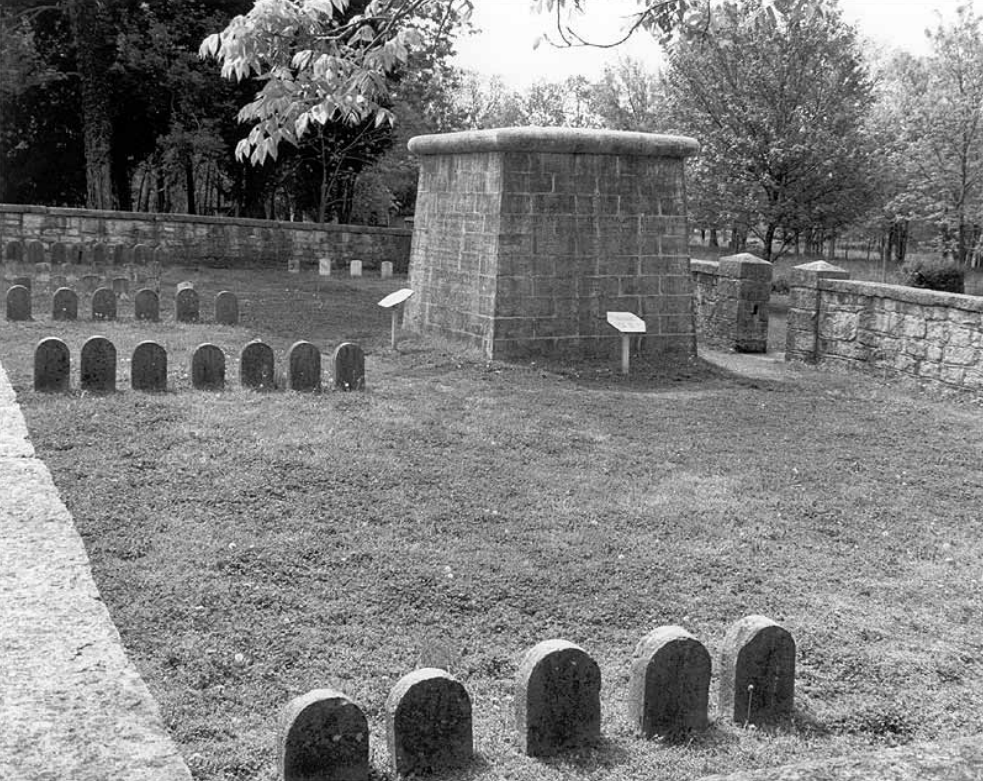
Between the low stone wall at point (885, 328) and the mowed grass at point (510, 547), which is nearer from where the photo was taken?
the mowed grass at point (510, 547)

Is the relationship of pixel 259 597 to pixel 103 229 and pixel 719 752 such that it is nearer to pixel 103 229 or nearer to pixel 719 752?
pixel 719 752

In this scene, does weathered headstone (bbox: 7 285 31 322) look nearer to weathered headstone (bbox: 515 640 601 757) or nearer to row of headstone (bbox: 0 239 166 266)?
row of headstone (bbox: 0 239 166 266)

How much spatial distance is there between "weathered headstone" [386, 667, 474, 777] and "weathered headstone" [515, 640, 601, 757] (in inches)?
9.3

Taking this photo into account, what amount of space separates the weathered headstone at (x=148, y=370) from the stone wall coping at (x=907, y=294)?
742 cm

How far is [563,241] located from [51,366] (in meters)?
5.61

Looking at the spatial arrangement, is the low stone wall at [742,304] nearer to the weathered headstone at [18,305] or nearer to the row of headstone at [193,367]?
the row of headstone at [193,367]

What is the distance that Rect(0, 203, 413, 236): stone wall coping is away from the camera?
70.9 ft

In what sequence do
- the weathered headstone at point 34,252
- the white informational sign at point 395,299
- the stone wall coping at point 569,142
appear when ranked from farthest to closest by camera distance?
the weathered headstone at point 34,252, the white informational sign at point 395,299, the stone wall coping at point 569,142

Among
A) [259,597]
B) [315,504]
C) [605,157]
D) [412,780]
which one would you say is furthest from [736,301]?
[412,780]

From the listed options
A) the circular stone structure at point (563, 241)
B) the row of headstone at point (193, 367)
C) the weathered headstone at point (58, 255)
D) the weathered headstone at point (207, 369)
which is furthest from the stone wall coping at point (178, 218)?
the weathered headstone at point (207, 369)

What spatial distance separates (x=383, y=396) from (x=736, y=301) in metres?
6.77

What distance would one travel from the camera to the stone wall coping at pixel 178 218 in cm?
2162

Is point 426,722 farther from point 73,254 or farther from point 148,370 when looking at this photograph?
point 73,254

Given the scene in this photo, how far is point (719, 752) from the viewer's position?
3811mm
